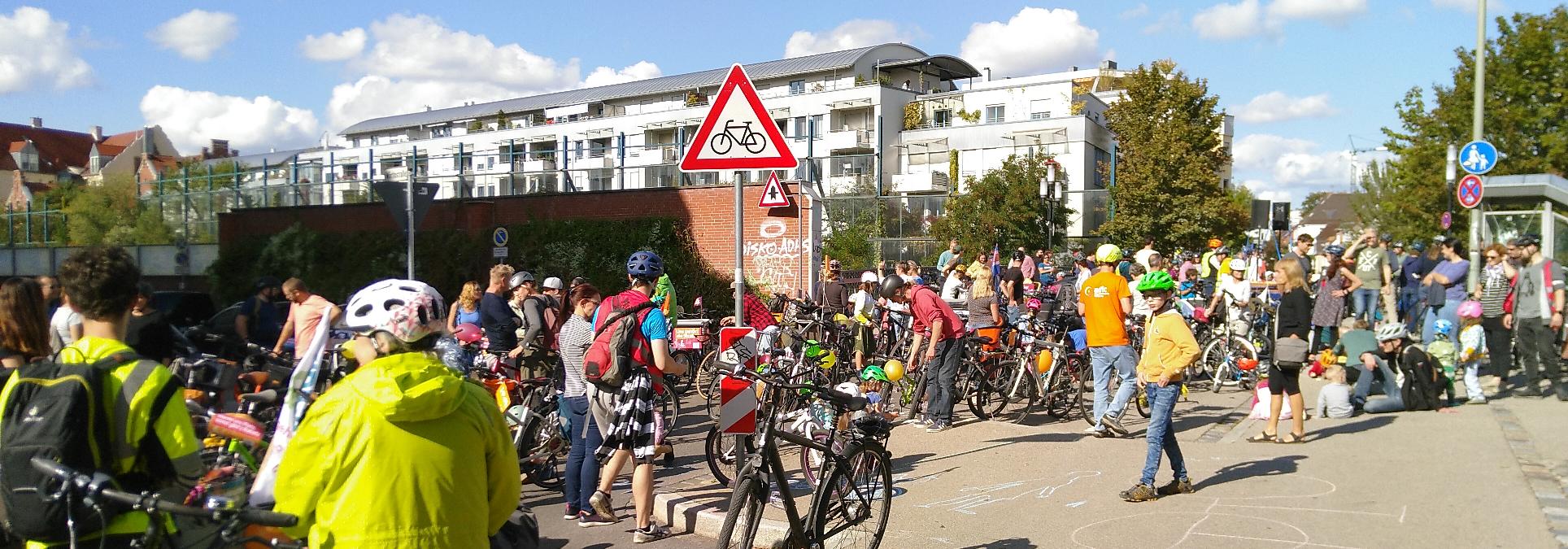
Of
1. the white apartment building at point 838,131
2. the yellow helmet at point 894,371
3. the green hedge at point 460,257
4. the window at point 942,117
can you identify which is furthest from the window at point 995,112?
the yellow helmet at point 894,371

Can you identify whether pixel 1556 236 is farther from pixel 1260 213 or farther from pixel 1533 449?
pixel 1533 449

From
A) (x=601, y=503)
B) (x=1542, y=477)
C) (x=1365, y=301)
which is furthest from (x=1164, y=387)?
(x=1365, y=301)

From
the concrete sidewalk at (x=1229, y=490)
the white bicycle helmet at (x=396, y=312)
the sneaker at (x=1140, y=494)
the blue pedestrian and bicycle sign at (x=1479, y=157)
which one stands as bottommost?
the concrete sidewalk at (x=1229, y=490)

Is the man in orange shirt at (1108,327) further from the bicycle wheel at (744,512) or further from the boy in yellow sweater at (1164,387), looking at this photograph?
the bicycle wheel at (744,512)

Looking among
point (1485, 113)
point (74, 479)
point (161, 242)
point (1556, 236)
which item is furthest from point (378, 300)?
point (161, 242)

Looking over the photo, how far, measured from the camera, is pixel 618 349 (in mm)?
6340

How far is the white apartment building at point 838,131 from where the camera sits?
28312mm

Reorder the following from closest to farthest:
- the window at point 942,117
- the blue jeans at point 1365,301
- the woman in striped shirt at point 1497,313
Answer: the woman in striped shirt at point 1497,313 < the blue jeans at point 1365,301 < the window at point 942,117

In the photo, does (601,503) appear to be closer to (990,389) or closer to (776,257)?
(990,389)

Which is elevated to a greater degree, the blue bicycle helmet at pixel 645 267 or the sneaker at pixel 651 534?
the blue bicycle helmet at pixel 645 267

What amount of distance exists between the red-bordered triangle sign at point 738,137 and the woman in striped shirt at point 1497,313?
10127 mm

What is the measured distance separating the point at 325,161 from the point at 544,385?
24940 millimetres

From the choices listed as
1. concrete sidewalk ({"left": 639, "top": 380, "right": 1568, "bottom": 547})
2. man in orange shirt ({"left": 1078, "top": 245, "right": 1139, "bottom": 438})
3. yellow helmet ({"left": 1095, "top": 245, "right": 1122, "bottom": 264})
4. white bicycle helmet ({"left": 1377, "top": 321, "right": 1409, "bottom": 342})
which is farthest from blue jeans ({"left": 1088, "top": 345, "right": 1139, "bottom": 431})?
white bicycle helmet ({"left": 1377, "top": 321, "right": 1409, "bottom": 342})

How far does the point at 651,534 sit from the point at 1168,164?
130 ft
